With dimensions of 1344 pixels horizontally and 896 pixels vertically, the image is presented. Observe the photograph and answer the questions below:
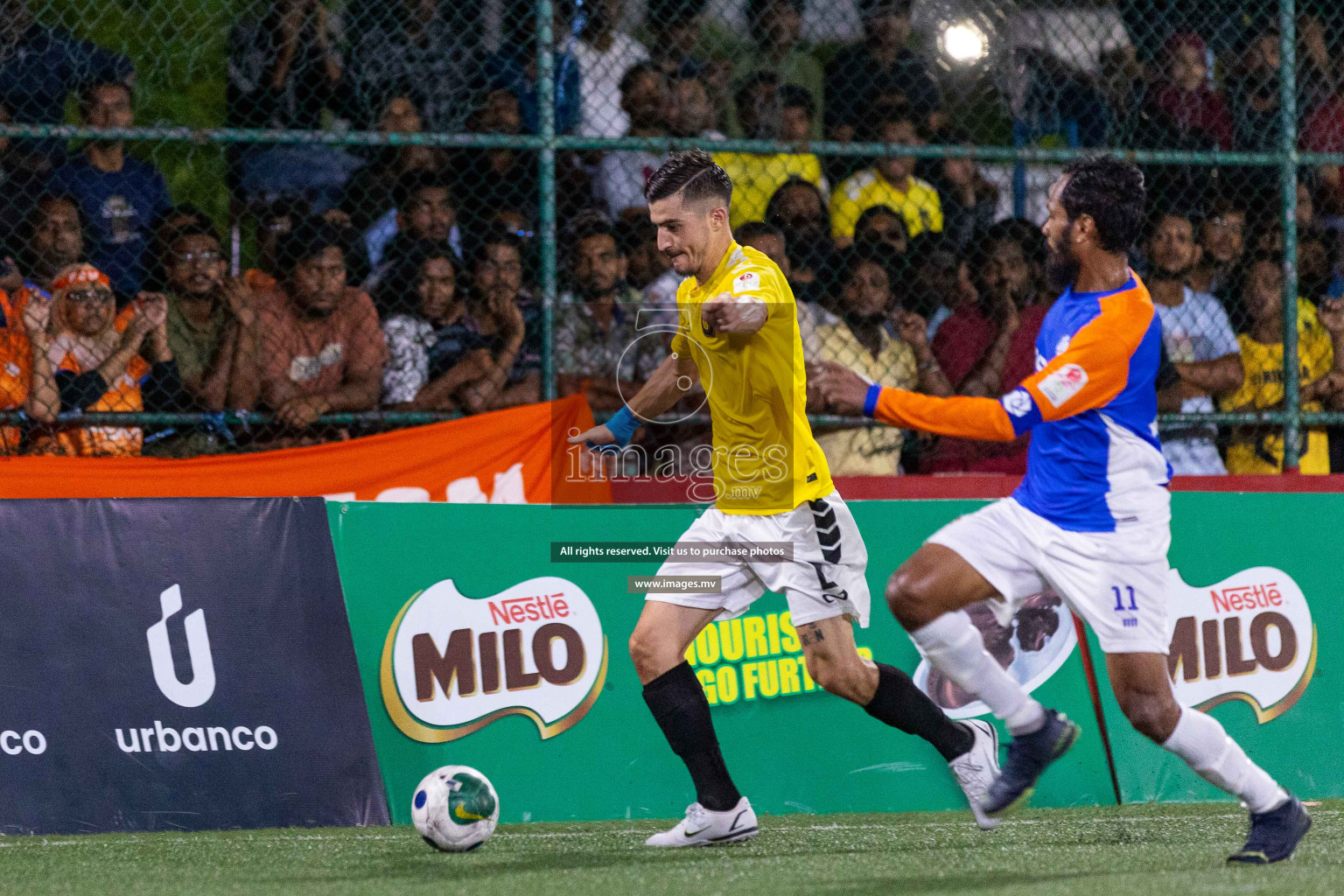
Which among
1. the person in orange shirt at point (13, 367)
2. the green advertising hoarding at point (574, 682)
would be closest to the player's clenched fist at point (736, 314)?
the green advertising hoarding at point (574, 682)

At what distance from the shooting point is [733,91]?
8344 millimetres

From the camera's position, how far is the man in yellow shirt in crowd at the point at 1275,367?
7922 millimetres

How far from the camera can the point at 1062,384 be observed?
459 centimetres

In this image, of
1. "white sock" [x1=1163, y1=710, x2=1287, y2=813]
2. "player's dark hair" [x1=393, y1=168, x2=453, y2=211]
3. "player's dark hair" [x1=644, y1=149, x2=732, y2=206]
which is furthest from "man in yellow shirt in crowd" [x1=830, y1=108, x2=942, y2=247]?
"white sock" [x1=1163, y1=710, x2=1287, y2=813]

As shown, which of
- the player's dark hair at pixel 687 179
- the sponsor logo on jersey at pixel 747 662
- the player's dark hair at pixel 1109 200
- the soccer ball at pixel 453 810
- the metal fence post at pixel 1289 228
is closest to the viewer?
the player's dark hair at pixel 1109 200

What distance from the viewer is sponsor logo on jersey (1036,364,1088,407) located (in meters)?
4.59

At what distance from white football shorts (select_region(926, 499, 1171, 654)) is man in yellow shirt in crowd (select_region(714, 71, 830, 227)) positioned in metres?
3.13

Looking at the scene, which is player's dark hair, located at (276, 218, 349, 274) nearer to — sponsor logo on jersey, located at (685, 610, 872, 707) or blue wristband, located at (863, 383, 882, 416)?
sponsor logo on jersey, located at (685, 610, 872, 707)

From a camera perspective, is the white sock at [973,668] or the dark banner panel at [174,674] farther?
the dark banner panel at [174,674]

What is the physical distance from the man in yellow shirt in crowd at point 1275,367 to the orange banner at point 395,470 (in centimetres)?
320

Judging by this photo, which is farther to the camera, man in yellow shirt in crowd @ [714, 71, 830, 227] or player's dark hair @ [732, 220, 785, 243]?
man in yellow shirt in crowd @ [714, 71, 830, 227]

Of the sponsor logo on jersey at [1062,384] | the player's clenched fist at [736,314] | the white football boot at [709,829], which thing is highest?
Result: the player's clenched fist at [736,314]

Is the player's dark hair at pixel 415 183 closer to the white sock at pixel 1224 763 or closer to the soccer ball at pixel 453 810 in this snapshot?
the soccer ball at pixel 453 810

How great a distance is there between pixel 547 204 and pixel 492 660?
6.85 feet
